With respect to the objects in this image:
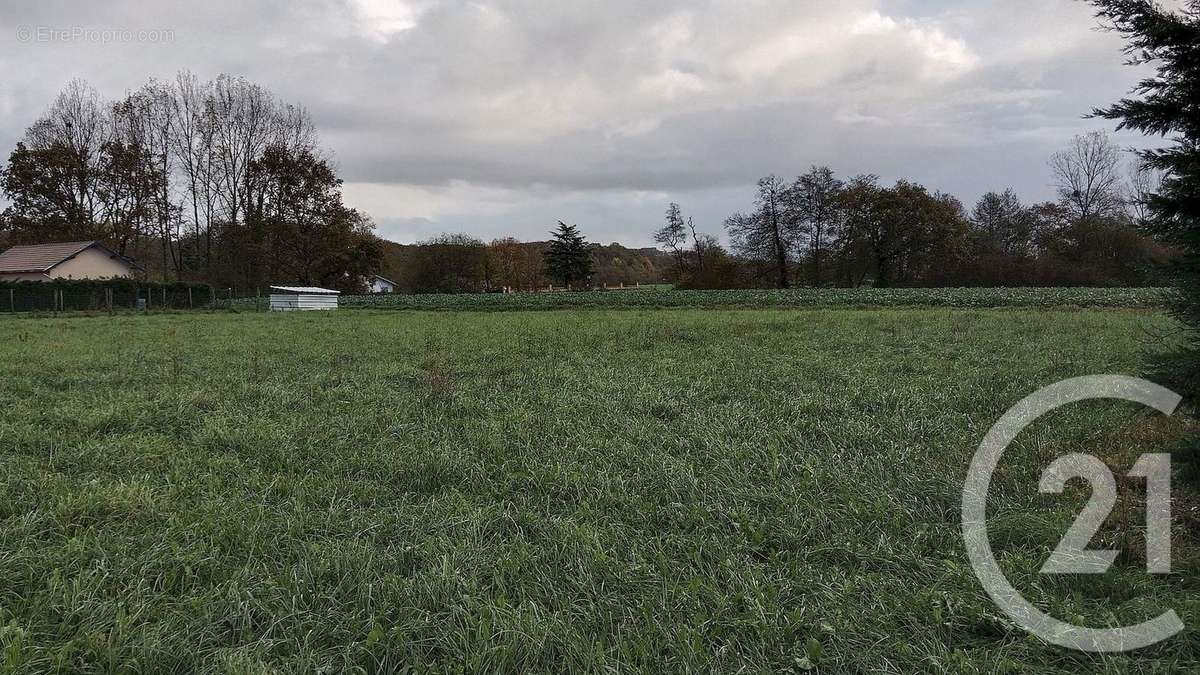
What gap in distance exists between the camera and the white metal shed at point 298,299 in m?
33.6

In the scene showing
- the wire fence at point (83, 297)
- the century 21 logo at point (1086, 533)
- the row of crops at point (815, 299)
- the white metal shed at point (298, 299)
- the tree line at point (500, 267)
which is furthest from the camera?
the tree line at point (500, 267)

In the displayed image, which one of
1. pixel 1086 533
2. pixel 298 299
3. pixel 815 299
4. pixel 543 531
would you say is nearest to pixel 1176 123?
pixel 1086 533

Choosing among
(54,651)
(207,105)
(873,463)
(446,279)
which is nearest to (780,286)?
(446,279)

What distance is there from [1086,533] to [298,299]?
3708 cm

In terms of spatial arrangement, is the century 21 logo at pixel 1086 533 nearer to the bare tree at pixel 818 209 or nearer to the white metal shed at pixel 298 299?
the white metal shed at pixel 298 299

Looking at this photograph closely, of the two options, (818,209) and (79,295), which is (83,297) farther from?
(818,209)

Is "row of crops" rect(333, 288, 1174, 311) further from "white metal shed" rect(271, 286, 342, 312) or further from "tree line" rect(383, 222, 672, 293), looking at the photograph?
"tree line" rect(383, 222, 672, 293)

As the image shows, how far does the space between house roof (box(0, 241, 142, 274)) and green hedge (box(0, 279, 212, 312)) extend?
9.06 m

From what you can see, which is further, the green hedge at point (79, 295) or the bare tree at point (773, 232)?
the bare tree at point (773, 232)

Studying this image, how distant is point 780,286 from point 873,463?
4764cm

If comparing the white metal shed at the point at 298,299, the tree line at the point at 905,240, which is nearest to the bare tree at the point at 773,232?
the tree line at the point at 905,240

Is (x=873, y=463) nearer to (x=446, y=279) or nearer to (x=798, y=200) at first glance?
(x=798, y=200)

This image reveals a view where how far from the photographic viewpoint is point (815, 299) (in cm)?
3016

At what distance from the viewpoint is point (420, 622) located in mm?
2184
